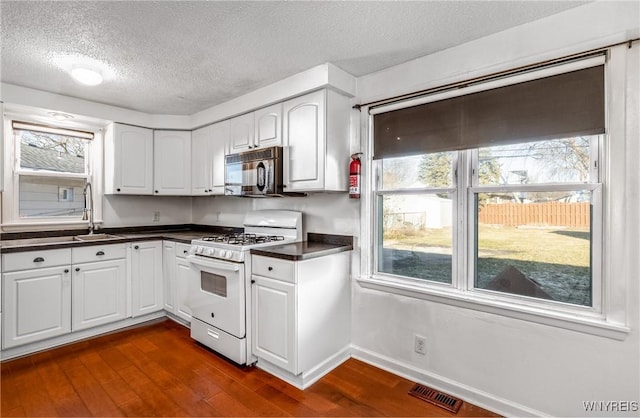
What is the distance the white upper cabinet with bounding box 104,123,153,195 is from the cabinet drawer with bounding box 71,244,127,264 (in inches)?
27.5

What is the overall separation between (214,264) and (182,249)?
841mm

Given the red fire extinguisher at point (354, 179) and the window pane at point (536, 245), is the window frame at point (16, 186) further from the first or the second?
the window pane at point (536, 245)

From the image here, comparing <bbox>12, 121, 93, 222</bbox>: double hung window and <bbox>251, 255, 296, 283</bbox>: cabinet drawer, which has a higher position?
<bbox>12, 121, 93, 222</bbox>: double hung window

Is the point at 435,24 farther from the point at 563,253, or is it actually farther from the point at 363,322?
the point at 363,322

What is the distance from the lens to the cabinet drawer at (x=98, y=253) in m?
2.88

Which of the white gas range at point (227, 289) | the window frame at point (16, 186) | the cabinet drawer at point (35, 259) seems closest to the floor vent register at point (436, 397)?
the white gas range at point (227, 289)

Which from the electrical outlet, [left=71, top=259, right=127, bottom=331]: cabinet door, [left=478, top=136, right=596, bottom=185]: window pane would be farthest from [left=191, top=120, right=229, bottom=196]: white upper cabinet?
[left=478, top=136, right=596, bottom=185]: window pane

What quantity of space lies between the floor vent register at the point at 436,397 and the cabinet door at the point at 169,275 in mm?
2532

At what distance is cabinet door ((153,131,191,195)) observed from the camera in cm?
376

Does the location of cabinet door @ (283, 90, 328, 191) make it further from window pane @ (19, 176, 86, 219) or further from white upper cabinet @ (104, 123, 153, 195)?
window pane @ (19, 176, 86, 219)

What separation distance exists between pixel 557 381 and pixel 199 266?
265 cm

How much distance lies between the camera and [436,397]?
2096 millimetres

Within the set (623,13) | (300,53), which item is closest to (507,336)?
(623,13)

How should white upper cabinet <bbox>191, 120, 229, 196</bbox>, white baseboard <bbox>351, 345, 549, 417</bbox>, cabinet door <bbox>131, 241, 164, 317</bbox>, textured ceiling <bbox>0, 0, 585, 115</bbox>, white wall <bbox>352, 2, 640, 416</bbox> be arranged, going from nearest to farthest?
white wall <bbox>352, 2, 640, 416</bbox>
textured ceiling <bbox>0, 0, 585, 115</bbox>
white baseboard <bbox>351, 345, 549, 417</bbox>
cabinet door <bbox>131, 241, 164, 317</bbox>
white upper cabinet <bbox>191, 120, 229, 196</bbox>
